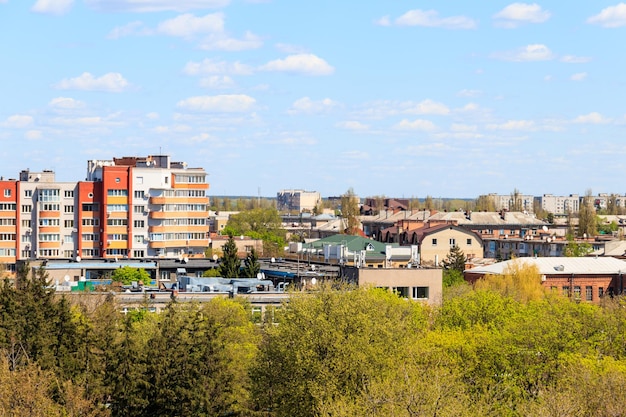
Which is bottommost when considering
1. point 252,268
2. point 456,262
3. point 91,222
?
point 456,262

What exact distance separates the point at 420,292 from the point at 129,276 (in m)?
25.1

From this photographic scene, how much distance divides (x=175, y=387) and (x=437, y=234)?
84.3 metres

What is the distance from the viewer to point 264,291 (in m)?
79.9

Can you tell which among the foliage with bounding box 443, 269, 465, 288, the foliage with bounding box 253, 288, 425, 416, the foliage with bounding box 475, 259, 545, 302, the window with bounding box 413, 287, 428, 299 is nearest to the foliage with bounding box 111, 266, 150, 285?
the window with bounding box 413, 287, 428, 299

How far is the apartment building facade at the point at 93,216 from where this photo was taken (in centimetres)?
12169

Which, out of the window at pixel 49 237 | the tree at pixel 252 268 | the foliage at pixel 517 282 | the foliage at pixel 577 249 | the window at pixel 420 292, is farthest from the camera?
the foliage at pixel 577 249

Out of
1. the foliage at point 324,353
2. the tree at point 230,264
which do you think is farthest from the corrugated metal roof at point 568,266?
the foliage at point 324,353

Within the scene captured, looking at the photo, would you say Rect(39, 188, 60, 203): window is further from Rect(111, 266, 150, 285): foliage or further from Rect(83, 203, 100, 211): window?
Rect(111, 266, 150, 285): foliage

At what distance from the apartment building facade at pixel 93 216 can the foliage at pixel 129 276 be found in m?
27.0

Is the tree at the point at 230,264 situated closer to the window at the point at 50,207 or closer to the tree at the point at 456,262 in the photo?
the tree at the point at 456,262

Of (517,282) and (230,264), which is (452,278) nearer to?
(517,282)

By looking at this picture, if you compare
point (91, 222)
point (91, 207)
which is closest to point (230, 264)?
point (91, 222)

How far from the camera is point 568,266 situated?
334ft

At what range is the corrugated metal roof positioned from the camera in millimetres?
100062
